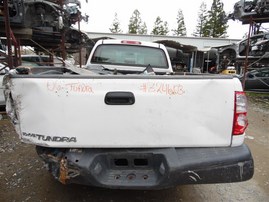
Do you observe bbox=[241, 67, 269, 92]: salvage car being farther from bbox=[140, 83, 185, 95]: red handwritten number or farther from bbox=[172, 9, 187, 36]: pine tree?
bbox=[172, 9, 187, 36]: pine tree

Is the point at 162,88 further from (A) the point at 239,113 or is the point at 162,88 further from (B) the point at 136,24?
(B) the point at 136,24

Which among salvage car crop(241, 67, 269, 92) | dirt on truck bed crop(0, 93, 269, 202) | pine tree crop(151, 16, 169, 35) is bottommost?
dirt on truck bed crop(0, 93, 269, 202)

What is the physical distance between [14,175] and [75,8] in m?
7.63

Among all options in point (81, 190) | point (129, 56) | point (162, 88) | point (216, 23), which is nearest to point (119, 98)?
point (162, 88)

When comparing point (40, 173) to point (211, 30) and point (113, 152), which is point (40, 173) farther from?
point (211, 30)

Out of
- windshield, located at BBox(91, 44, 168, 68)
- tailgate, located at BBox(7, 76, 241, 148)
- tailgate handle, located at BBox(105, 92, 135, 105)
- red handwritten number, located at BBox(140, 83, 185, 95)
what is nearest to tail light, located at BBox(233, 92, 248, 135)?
tailgate, located at BBox(7, 76, 241, 148)

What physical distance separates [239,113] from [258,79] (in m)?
11.1

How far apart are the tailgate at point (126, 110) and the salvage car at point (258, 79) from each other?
10988mm

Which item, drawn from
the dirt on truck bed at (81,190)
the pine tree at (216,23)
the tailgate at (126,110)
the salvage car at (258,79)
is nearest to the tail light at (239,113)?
Result: the tailgate at (126,110)

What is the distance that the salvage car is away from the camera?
12.0m

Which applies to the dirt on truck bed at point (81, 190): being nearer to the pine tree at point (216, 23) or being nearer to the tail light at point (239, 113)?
the tail light at point (239, 113)

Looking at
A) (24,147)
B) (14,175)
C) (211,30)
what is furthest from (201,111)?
(211,30)

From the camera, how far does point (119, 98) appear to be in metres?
2.17

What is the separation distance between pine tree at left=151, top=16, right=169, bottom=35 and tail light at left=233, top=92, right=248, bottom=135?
4596cm
